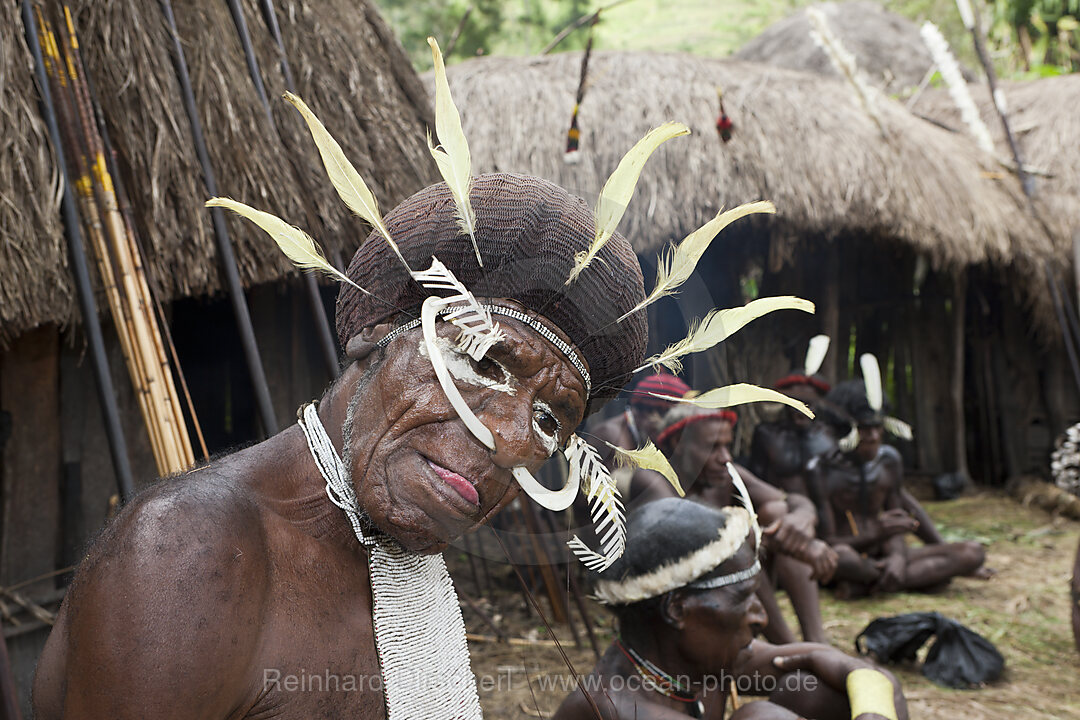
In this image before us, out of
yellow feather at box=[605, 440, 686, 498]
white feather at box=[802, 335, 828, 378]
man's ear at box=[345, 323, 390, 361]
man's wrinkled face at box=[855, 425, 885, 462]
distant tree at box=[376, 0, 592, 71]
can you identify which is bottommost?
man's wrinkled face at box=[855, 425, 885, 462]

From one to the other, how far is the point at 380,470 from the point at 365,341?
0.24 metres

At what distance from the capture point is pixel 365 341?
1460 mm

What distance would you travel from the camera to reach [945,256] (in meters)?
8.16

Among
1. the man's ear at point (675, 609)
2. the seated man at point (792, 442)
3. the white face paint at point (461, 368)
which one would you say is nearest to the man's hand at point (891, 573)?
the seated man at point (792, 442)

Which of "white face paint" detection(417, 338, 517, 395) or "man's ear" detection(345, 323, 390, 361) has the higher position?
"man's ear" detection(345, 323, 390, 361)

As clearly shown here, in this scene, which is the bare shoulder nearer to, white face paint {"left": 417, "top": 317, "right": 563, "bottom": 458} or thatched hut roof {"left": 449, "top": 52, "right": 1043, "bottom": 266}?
white face paint {"left": 417, "top": 317, "right": 563, "bottom": 458}

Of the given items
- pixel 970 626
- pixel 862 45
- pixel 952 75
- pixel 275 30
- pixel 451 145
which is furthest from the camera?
pixel 862 45

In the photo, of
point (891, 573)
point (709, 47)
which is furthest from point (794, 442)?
point (709, 47)

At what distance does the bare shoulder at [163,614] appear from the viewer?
1.17 meters

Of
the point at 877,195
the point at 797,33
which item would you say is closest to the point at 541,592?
the point at 877,195

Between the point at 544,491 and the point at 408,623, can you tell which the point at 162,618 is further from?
the point at 544,491

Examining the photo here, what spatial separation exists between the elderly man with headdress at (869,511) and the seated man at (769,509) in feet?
4.29

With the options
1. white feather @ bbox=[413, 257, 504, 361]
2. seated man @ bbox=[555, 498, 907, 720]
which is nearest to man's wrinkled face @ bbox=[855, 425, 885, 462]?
seated man @ bbox=[555, 498, 907, 720]

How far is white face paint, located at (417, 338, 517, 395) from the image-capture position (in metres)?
1.34
